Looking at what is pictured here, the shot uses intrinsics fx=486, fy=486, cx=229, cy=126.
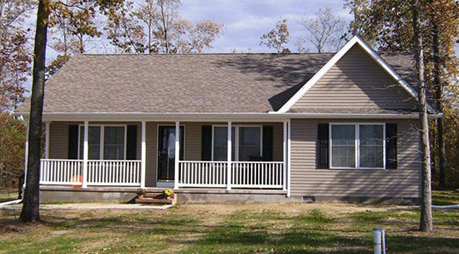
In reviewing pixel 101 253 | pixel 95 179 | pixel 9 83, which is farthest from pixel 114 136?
pixel 9 83

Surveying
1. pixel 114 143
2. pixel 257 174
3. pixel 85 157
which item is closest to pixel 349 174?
pixel 257 174

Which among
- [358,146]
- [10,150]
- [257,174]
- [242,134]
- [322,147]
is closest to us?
[358,146]

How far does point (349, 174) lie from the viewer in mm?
15047

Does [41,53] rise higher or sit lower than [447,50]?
lower

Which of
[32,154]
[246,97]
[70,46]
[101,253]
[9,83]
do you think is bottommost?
[101,253]

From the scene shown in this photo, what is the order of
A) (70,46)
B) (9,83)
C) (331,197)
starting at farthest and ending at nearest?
(70,46), (9,83), (331,197)

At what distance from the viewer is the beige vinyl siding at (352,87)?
15.0 m

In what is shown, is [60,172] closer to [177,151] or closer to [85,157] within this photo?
[85,157]

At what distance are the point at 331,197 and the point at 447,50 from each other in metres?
12.5

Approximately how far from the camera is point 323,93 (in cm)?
1519

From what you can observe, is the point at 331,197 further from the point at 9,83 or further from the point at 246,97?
the point at 9,83

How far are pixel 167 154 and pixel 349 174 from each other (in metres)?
6.12

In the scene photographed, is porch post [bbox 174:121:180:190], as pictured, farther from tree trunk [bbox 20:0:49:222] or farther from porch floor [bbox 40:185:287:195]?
tree trunk [bbox 20:0:49:222]

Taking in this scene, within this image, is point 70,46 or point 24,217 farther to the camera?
point 70,46
